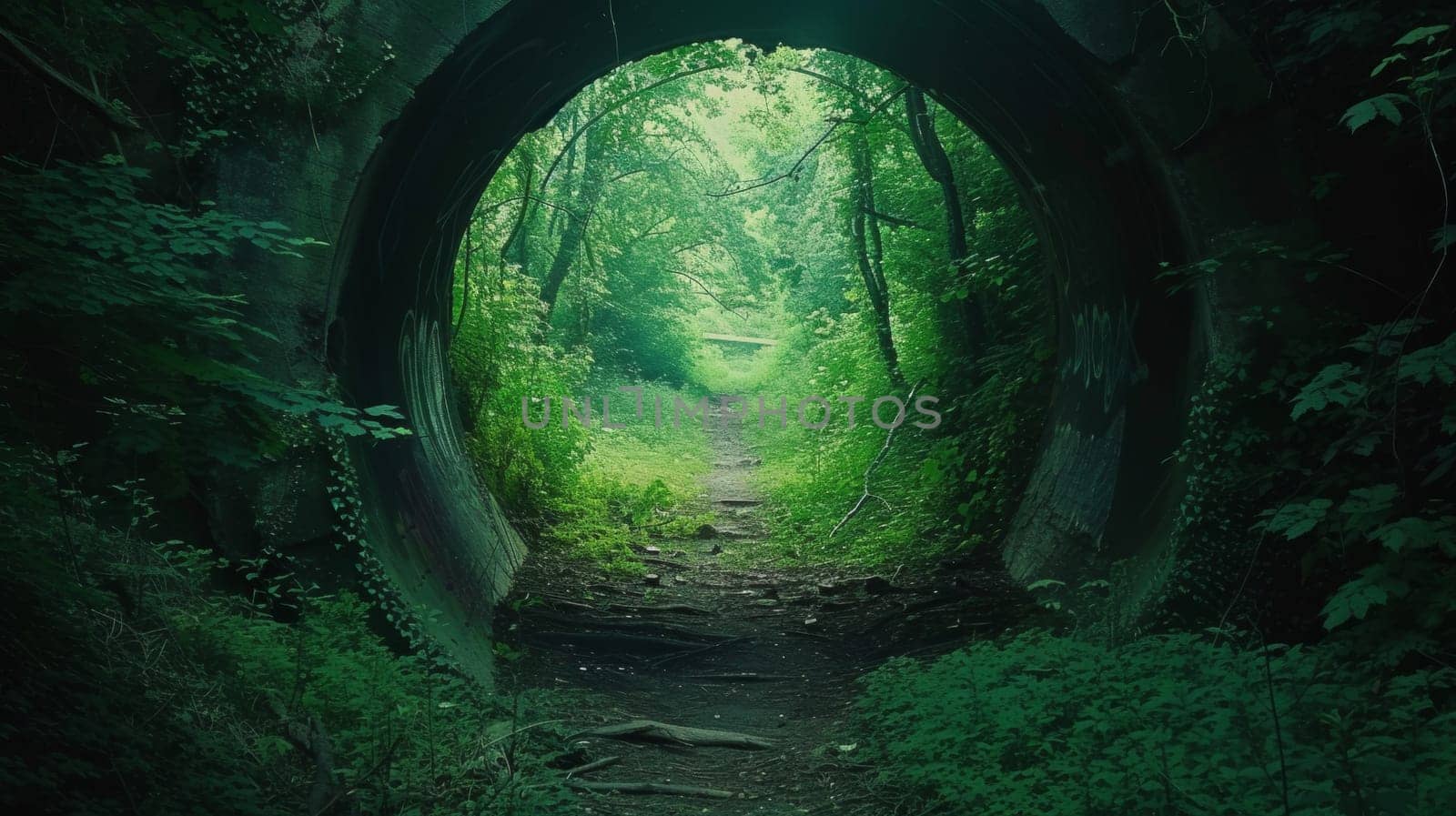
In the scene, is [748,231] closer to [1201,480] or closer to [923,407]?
[923,407]

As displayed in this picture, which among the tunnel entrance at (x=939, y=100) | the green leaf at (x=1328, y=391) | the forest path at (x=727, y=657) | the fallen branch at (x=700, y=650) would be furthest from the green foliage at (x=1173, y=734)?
the fallen branch at (x=700, y=650)

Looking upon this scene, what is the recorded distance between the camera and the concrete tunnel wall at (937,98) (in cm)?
551

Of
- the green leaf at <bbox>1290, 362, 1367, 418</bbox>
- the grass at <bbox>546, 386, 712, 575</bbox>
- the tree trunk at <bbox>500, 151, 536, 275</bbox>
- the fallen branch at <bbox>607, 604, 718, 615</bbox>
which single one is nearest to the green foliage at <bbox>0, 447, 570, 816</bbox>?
the fallen branch at <bbox>607, 604, 718, 615</bbox>

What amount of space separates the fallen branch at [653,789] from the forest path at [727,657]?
1 cm

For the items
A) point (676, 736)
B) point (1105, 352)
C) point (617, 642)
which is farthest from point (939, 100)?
point (676, 736)

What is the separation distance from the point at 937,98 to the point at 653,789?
6.02m

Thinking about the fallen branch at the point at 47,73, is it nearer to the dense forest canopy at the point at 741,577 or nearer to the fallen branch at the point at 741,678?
the dense forest canopy at the point at 741,577

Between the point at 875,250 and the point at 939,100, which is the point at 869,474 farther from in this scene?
the point at 939,100

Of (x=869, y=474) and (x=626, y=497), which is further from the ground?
(x=869, y=474)

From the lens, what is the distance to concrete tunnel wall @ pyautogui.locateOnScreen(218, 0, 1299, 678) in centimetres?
551

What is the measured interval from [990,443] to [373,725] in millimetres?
6515

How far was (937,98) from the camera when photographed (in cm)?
808

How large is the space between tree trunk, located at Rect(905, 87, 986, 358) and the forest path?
2.99 meters

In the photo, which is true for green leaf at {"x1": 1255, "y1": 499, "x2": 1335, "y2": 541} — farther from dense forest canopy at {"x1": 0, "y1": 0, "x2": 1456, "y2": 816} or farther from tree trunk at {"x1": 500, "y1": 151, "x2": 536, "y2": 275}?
tree trunk at {"x1": 500, "y1": 151, "x2": 536, "y2": 275}
